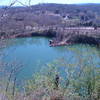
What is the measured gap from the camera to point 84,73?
709 cm

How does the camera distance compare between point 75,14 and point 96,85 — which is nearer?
point 96,85

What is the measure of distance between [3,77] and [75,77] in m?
2.13

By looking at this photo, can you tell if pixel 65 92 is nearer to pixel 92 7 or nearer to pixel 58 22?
pixel 58 22

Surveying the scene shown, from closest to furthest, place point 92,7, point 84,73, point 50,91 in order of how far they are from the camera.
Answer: point 50,91 < point 84,73 < point 92,7

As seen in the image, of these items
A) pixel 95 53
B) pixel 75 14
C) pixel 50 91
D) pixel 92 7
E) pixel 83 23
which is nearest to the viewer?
pixel 50 91

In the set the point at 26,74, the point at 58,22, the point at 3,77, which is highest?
the point at 3,77

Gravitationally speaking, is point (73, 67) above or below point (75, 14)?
above

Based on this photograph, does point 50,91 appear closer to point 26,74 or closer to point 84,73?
point 84,73

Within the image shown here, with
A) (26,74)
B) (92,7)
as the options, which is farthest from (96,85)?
A: (92,7)

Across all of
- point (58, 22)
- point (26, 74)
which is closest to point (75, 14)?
point (58, 22)

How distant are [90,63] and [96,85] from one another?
3.06ft

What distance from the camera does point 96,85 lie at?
652 cm

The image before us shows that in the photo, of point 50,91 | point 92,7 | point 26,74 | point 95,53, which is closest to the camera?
point 50,91

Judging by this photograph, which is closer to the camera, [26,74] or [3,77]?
[3,77]
